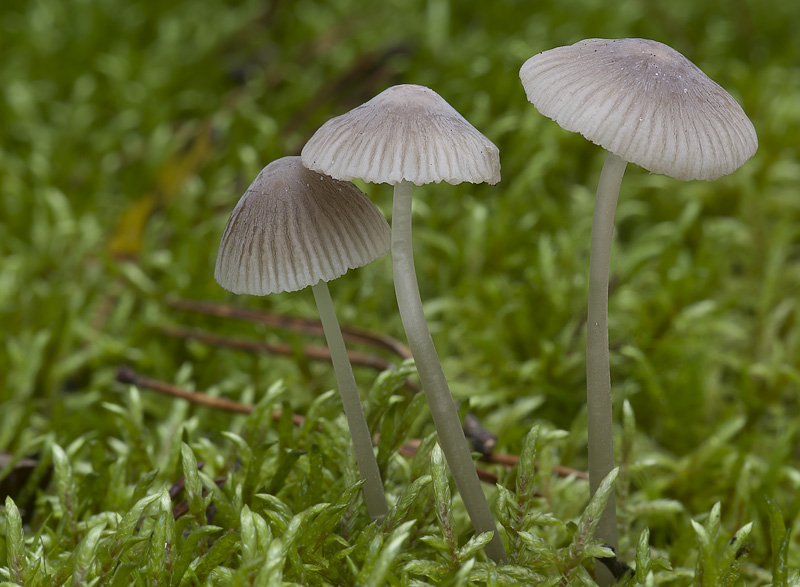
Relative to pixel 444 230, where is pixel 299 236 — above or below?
above

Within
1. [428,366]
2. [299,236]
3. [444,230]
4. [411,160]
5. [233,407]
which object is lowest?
[233,407]

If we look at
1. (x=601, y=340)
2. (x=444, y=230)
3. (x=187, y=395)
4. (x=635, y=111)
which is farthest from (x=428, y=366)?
(x=444, y=230)

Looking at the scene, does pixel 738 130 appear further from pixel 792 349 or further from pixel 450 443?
pixel 792 349

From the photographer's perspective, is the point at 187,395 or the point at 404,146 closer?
the point at 404,146

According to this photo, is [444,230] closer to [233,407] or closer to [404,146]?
[233,407]

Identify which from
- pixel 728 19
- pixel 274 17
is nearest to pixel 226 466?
pixel 274 17

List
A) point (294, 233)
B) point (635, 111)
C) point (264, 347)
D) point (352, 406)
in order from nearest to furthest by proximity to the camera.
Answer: point (635, 111) < point (294, 233) < point (352, 406) < point (264, 347)

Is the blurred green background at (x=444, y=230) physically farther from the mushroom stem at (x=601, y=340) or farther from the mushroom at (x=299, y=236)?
the mushroom at (x=299, y=236)
